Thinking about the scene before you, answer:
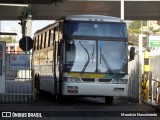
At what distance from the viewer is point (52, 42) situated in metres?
21.7

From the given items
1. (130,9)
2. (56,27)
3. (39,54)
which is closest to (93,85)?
(56,27)

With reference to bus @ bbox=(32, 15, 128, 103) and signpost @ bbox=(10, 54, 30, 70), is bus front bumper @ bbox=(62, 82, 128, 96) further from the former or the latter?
signpost @ bbox=(10, 54, 30, 70)

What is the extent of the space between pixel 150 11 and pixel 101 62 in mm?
17594

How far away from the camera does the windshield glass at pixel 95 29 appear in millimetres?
19688

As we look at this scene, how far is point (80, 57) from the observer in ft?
63.7

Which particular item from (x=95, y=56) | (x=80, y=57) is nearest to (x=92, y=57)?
(x=95, y=56)

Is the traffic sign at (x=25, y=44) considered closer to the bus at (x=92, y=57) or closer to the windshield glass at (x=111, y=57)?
the bus at (x=92, y=57)

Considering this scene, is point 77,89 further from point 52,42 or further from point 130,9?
point 130,9

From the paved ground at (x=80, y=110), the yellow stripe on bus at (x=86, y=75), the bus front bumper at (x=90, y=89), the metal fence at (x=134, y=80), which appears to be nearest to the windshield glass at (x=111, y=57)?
the yellow stripe on bus at (x=86, y=75)

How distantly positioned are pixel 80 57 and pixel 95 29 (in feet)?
4.41

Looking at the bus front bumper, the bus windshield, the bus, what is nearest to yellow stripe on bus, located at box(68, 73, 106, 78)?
the bus

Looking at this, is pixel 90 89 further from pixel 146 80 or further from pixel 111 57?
pixel 146 80

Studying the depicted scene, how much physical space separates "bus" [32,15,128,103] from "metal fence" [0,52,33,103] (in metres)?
1.59

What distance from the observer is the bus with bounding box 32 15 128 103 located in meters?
19.4
